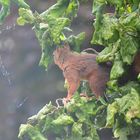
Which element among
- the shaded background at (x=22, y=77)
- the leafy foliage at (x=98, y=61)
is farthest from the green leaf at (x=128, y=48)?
the shaded background at (x=22, y=77)

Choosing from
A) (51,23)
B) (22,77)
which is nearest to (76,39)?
(51,23)

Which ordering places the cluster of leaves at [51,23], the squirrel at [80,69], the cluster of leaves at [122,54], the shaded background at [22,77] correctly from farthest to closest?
the shaded background at [22,77], the squirrel at [80,69], the cluster of leaves at [51,23], the cluster of leaves at [122,54]

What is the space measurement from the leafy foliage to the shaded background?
4.09 ft

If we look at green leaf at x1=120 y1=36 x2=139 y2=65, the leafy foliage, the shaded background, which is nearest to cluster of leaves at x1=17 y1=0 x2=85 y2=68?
the leafy foliage

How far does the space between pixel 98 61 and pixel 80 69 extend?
116mm

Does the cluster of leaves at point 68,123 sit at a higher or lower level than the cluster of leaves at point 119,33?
lower

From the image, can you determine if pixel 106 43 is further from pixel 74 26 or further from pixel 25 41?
pixel 25 41

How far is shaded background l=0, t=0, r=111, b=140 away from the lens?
3.16 meters

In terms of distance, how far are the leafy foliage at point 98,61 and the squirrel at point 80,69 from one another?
3 cm

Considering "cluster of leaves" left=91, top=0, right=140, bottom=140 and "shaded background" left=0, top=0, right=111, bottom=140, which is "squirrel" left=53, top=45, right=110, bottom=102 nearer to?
"cluster of leaves" left=91, top=0, right=140, bottom=140

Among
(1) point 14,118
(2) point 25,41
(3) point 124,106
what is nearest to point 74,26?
(2) point 25,41

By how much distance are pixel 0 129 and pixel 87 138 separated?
192 cm

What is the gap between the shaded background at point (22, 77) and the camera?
3.16 meters

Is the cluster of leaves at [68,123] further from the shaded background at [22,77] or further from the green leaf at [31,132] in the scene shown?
the shaded background at [22,77]
